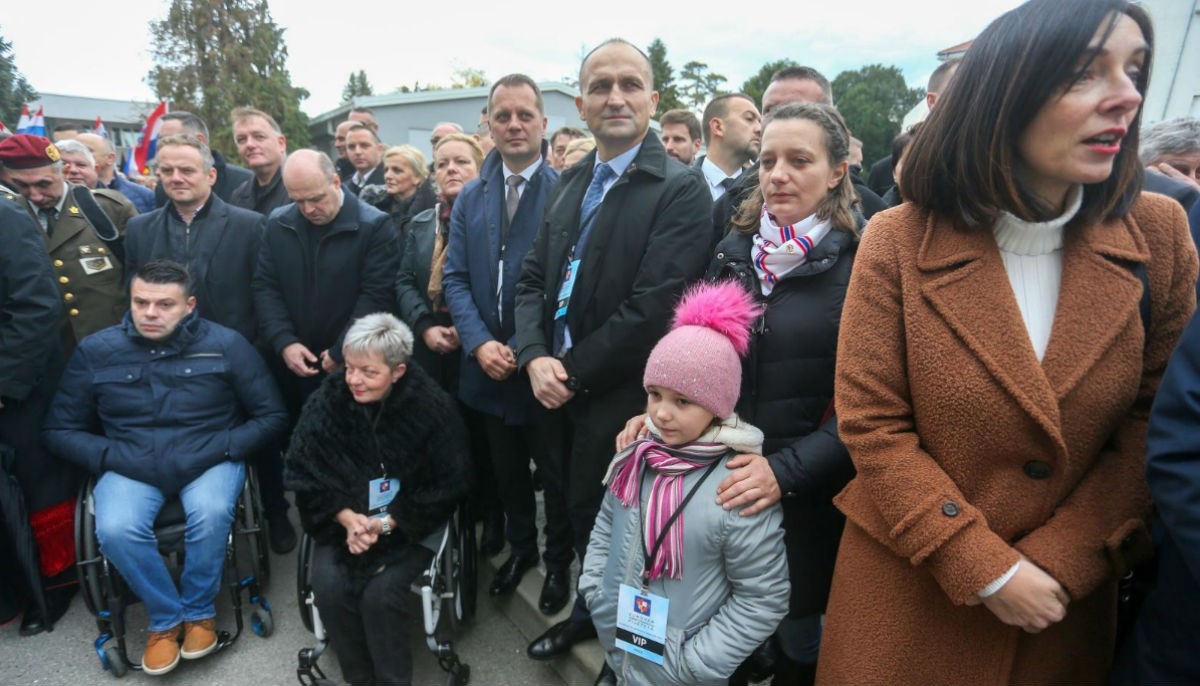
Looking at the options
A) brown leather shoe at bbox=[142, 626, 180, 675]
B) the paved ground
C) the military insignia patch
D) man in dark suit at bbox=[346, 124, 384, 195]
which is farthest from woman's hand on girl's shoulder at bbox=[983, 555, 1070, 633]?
man in dark suit at bbox=[346, 124, 384, 195]

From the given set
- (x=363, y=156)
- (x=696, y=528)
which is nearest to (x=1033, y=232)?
(x=696, y=528)

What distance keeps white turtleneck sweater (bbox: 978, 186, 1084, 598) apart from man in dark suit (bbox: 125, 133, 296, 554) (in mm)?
3626

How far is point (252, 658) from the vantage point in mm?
2859

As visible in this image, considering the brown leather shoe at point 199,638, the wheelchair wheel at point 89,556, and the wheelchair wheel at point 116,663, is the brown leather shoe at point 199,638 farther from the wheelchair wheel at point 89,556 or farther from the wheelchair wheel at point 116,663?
the wheelchair wheel at point 89,556

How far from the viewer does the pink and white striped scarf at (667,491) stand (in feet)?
5.63

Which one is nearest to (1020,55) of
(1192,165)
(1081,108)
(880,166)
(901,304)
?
(1081,108)

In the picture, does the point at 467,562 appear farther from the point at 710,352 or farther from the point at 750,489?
the point at 710,352

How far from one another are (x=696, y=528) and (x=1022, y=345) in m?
0.91

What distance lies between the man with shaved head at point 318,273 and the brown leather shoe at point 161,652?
1317mm

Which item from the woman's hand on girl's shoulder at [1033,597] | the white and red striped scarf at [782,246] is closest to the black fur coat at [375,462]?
the white and red striped scarf at [782,246]

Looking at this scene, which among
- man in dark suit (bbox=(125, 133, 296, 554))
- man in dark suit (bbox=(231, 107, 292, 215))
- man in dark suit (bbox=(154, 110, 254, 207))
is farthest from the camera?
man in dark suit (bbox=(154, 110, 254, 207))

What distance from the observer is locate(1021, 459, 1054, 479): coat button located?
1177 millimetres

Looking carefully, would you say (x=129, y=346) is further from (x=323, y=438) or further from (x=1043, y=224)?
(x=1043, y=224)

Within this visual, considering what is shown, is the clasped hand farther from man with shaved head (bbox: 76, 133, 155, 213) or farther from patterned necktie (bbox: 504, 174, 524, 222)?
man with shaved head (bbox: 76, 133, 155, 213)
